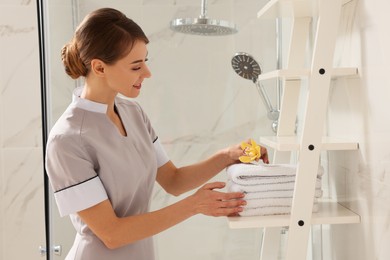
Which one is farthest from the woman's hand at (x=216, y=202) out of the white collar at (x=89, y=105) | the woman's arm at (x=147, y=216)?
the white collar at (x=89, y=105)

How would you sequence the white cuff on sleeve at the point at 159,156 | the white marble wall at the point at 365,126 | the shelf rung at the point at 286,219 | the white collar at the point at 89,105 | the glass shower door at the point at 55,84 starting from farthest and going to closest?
the glass shower door at the point at 55,84 < the white cuff on sleeve at the point at 159,156 < the white collar at the point at 89,105 < the shelf rung at the point at 286,219 < the white marble wall at the point at 365,126

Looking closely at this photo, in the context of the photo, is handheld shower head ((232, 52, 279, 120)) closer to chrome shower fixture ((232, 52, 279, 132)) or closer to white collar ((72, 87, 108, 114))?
chrome shower fixture ((232, 52, 279, 132))

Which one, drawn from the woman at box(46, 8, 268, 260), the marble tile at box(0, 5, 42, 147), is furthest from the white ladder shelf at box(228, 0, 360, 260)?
the marble tile at box(0, 5, 42, 147)

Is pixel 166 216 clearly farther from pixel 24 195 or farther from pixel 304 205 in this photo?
pixel 24 195

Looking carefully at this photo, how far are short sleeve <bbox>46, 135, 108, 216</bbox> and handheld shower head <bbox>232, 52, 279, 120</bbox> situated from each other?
2.34ft

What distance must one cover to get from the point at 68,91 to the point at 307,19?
85 centimetres

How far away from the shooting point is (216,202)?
126cm

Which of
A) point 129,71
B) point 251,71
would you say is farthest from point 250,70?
point 129,71

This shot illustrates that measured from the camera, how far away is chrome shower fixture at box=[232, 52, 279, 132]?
5.82ft

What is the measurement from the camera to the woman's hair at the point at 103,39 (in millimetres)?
1295

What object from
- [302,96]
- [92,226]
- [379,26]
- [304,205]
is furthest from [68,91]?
[379,26]

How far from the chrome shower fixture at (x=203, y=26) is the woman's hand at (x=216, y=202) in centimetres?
72

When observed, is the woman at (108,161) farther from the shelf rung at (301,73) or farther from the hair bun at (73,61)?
the shelf rung at (301,73)

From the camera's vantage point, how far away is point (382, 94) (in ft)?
3.71
